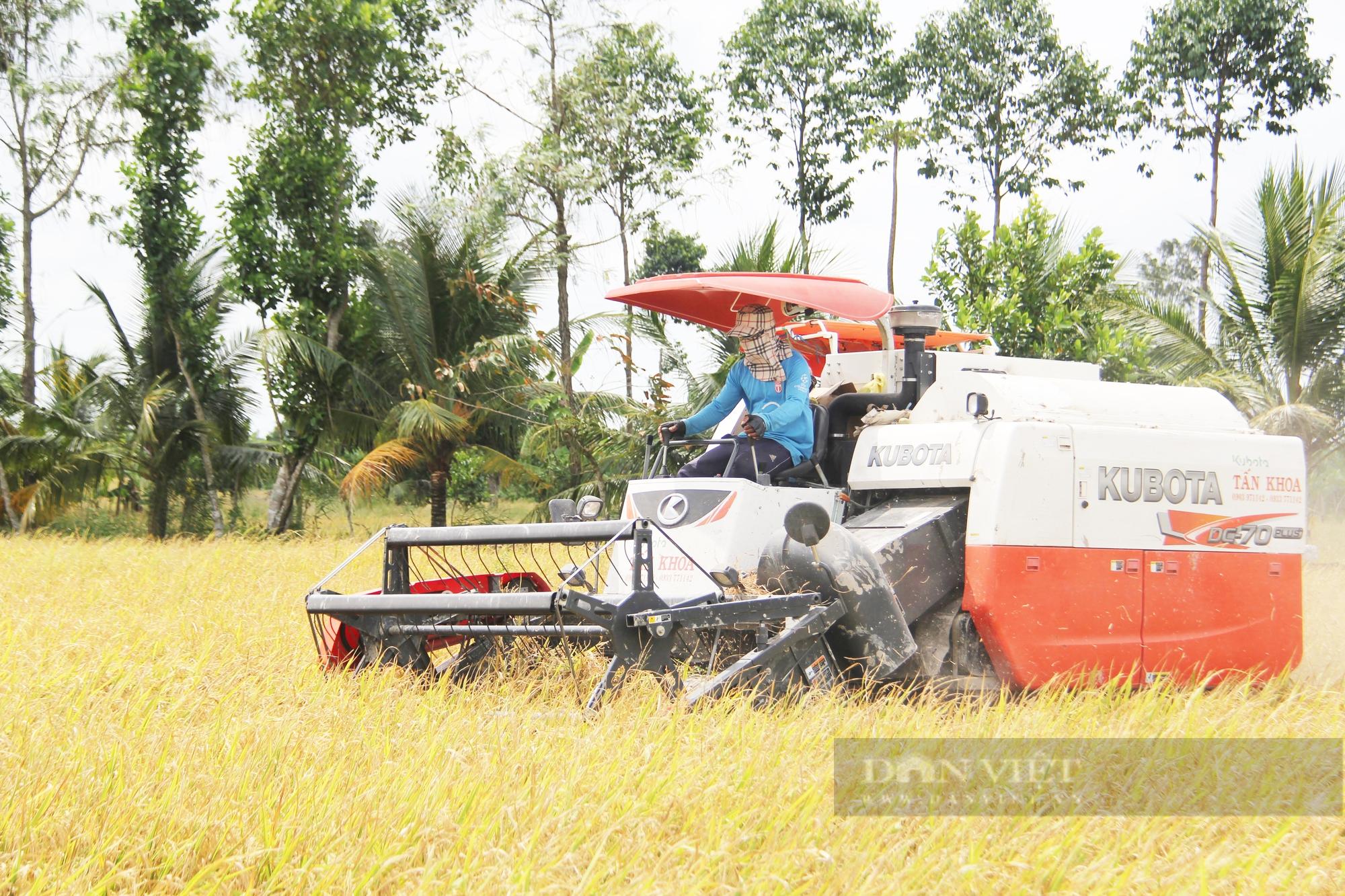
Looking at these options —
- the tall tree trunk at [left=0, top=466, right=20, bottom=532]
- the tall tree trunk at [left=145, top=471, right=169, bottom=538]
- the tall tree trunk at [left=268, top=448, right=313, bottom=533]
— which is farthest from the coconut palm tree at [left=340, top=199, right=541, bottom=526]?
the tall tree trunk at [left=0, top=466, right=20, bottom=532]

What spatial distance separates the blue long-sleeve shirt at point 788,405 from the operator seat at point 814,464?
51mm

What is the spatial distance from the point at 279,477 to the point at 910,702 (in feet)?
53.9

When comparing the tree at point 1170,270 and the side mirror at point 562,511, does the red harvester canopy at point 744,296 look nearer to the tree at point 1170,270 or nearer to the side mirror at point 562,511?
the side mirror at point 562,511

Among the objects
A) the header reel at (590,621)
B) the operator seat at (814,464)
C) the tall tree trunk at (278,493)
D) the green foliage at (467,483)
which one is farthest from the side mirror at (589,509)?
the green foliage at (467,483)

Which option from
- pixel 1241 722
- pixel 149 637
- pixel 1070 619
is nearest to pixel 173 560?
pixel 149 637

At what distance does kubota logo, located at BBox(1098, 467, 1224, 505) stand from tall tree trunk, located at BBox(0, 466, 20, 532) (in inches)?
731

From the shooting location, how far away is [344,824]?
345 centimetres

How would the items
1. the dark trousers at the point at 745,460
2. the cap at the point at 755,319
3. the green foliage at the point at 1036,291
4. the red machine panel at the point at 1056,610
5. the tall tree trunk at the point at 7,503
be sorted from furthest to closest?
1. the tall tree trunk at the point at 7,503
2. the green foliage at the point at 1036,291
3. the cap at the point at 755,319
4. the dark trousers at the point at 745,460
5. the red machine panel at the point at 1056,610

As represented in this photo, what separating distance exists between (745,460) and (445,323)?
12.4 meters

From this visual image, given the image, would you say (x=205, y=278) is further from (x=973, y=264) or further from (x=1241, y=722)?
(x=1241, y=722)

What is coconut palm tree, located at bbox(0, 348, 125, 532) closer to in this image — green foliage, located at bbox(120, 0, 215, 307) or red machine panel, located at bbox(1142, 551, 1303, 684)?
green foliage, located at bbox(120, 0, 215, 307)

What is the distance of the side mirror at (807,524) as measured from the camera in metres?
4.93

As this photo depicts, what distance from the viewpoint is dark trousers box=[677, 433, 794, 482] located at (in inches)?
248

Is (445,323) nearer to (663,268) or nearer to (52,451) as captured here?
(52,451)
